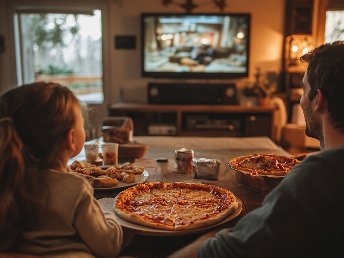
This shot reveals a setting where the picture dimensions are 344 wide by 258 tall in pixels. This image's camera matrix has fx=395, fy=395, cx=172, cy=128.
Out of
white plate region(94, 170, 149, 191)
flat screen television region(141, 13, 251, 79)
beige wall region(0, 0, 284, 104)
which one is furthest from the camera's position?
beige wall region(0, 0, 284, 104)

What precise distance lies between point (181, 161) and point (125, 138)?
20.1 inches

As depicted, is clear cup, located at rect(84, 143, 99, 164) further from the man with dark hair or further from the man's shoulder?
the man's shoulder

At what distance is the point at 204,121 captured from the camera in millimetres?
5031

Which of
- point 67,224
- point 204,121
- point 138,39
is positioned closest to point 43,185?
point 67,224

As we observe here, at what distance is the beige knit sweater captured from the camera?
98cm

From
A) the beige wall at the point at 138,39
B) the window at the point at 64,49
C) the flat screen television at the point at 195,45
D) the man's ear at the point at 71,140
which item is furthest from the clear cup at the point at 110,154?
the window at the point at 64,49

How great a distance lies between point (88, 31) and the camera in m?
5.51

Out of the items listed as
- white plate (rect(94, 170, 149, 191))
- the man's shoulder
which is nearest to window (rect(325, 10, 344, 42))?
white plate (rect(94, 170, 149, 191))

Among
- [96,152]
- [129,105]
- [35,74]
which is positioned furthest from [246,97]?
[96,152]

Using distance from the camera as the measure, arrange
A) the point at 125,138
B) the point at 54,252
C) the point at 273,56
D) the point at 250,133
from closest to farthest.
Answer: the point at 54,252 → the point at 125,138 → the point at 250,133 → the point at 273,56

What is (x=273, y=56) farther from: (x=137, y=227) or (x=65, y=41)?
(x=137, y=227)

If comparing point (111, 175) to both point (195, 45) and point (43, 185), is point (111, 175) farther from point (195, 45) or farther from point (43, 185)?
point (195, 45)

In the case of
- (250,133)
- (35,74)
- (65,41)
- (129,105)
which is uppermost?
(65,41)

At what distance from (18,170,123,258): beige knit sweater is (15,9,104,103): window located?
15.1 feet
